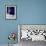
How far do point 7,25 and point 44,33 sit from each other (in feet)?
4.05

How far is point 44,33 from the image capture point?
14.0 feet

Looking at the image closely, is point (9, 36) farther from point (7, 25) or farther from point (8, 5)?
point (8, 5)

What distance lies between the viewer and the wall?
446cm

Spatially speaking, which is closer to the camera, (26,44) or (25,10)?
(26,44)

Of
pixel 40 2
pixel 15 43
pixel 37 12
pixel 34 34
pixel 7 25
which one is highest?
pixel 40 2

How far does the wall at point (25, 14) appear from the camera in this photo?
14.6ft

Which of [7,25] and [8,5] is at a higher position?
[8,5]

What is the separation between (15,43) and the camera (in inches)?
173

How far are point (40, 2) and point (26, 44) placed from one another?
146cm

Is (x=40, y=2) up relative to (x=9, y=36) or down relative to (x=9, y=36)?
up

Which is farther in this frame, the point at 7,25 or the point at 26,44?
the point at 7,25

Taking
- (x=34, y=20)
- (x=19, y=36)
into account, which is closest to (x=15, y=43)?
(x=19, y=36)

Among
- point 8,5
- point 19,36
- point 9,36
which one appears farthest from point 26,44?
point 8,5

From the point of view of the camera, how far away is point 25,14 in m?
4.48
